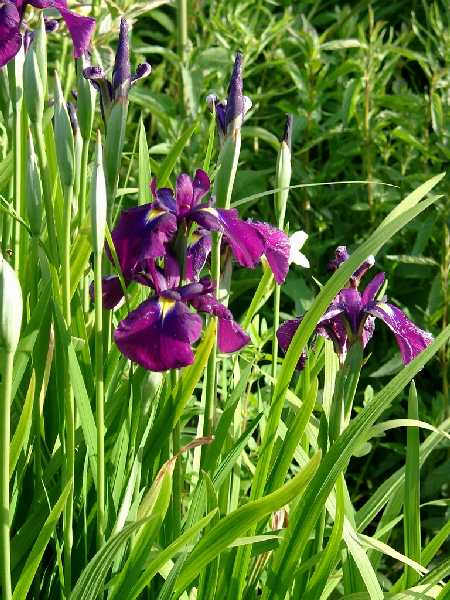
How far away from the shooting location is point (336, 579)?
154 centimetres

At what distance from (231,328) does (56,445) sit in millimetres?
436

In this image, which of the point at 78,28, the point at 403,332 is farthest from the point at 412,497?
the point at 78,28

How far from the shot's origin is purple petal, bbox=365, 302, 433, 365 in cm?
141

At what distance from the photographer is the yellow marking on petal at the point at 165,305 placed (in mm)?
1212

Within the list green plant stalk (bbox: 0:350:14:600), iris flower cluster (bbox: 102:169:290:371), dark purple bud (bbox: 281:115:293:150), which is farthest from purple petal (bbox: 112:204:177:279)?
dark purple bud (bbox: 281:115:293:150)

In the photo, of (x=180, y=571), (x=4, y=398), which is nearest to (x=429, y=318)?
(x=180, y=571)

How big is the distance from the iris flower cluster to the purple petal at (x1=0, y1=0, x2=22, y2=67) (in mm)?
280

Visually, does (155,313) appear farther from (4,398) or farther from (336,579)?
(336,579)

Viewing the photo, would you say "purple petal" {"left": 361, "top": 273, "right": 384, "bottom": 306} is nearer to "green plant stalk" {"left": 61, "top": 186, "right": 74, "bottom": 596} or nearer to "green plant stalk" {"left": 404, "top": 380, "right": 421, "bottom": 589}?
"green plant stalk" {"left": 404, "top": 380, "right": 421, "bottom": 589}

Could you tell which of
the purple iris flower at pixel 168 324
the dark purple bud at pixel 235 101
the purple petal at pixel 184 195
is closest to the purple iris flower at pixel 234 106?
the dark purple bud at pixel 235 101

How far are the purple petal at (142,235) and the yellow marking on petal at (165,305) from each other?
0.19 feet

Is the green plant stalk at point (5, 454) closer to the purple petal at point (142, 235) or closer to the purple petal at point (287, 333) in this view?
the purple petal at point (142, 235)

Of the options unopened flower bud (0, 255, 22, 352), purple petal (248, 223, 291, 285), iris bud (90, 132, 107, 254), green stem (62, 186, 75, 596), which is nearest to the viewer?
unopened flower bud (0, 255, 22, 352)

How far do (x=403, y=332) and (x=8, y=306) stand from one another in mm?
666
